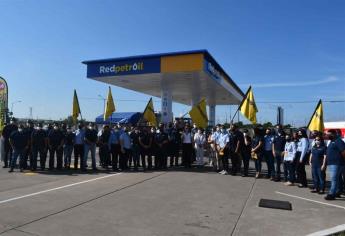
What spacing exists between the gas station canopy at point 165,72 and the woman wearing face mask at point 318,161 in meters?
10.2

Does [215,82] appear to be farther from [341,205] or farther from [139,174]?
[341,205]

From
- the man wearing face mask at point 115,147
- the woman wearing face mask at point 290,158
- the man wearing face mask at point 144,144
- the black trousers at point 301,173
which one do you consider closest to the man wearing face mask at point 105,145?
the man wearing face mask at point 115,147

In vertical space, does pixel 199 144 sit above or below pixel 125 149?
above

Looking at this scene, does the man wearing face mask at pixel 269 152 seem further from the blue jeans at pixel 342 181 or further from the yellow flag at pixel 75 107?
the yellow flag at pixel 75 107

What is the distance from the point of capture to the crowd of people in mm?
12992

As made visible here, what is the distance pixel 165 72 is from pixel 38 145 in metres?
9.04

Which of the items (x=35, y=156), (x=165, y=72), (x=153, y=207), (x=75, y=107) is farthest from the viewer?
(x=165, y=72)

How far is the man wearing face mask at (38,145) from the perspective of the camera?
14539 millimetres

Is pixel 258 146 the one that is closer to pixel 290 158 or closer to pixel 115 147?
pixel 290 158

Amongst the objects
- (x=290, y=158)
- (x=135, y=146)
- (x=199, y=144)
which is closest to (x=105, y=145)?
(x=135, y=146)

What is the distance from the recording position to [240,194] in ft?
34.0

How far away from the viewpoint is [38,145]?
48.4 feet

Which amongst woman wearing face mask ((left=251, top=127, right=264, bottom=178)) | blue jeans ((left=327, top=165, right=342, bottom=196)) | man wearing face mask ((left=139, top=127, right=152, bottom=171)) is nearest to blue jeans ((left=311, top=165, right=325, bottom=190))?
blue jeans ((left=327, top=165, right=342, bottom=196))

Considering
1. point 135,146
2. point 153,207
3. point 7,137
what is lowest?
point 153,207
